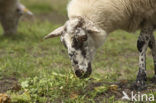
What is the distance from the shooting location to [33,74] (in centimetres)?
450

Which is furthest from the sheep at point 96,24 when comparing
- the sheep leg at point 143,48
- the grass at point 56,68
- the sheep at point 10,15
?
the sheep at point 10,15

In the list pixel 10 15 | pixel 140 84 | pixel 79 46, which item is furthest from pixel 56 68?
pixel 10 15

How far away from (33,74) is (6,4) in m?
3.64

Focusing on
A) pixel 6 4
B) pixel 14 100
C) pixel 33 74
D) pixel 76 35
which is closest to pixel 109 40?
pixel 6 4

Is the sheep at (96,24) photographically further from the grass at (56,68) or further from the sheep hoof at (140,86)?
the grass at (56,68)

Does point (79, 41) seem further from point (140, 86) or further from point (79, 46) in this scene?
point (140, 86)

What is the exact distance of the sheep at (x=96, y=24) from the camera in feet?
12.3

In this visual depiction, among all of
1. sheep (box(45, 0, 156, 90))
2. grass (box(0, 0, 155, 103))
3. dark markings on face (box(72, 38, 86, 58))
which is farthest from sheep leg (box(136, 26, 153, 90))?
dark markings on face (box(72, 38, 86, 58))

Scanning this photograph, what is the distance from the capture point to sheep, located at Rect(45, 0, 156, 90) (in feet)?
12.3

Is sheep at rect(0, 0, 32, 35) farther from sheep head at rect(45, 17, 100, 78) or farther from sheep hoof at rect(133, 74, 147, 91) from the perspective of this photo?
sheep hoof at rect(133, 74, 147, 91)

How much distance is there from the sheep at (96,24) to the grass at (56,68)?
9.9 inches

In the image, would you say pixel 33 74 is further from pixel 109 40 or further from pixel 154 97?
pixel 109 40

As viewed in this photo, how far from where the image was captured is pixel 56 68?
15.6 feet

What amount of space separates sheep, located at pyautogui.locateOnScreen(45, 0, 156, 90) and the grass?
0.25 metres
